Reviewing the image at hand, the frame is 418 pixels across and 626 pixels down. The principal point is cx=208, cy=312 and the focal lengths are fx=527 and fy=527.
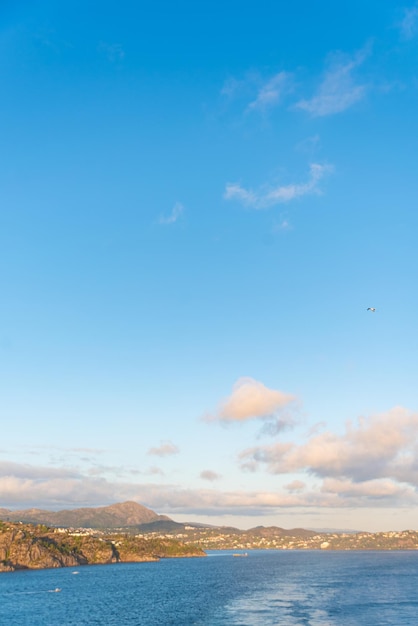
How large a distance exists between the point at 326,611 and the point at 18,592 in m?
120

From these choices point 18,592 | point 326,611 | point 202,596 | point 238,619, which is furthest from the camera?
point 18,592

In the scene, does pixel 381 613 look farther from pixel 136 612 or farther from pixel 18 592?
pixel 18 592

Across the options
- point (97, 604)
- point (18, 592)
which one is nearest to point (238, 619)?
point (97, 604)

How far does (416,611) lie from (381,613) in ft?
33.4

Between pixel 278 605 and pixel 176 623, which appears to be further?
pixel 278 605

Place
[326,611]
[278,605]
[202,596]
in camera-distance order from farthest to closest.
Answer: [202,596] → [278,605] → [326,611]

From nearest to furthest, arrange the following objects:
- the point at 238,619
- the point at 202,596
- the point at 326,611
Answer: the point at 238,619
the point at 326,611
the point at 202,596

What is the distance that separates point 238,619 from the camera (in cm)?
11950

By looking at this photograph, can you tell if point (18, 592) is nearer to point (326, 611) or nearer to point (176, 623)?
point (176, 623)

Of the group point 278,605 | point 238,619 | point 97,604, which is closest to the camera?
point 238,619

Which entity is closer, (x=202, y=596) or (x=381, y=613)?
(x=381, y=613)

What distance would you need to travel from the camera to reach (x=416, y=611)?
12962 cm

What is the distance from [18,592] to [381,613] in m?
131

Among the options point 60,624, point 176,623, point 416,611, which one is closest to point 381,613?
point 416,611
